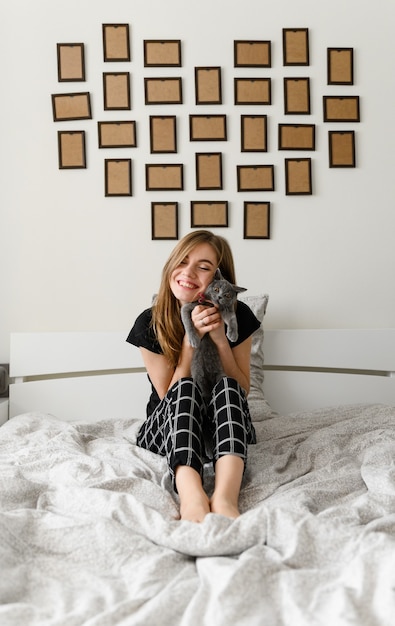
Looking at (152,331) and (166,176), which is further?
(166,176)

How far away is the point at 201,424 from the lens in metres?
1.73

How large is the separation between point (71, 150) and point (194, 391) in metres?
1.59

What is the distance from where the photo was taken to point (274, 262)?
296 cm

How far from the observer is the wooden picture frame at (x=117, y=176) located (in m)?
2.93

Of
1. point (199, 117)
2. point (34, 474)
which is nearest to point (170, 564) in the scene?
point (34, 474)

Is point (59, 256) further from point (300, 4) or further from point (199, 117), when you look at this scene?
point (300, 4)

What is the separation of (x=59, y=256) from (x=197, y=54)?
3.51 feet

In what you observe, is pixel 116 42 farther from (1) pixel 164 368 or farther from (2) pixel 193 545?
(2) pixel 193 545

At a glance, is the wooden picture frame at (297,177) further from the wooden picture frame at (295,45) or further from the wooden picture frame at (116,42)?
the wooden picture frame at (116,42)

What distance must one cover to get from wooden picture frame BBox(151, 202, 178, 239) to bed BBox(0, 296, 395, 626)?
1.72 ft

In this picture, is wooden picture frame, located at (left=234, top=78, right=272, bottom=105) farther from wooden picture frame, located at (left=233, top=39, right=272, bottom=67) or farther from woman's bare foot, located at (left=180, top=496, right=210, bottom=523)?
woman's bare foot, located at (left=180, top=496, right=210, bottom=523)

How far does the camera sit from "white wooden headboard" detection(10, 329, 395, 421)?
9.22 ft

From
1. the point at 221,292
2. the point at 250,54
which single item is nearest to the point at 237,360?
the point at 221,292

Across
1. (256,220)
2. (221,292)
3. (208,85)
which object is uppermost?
(208,85)
